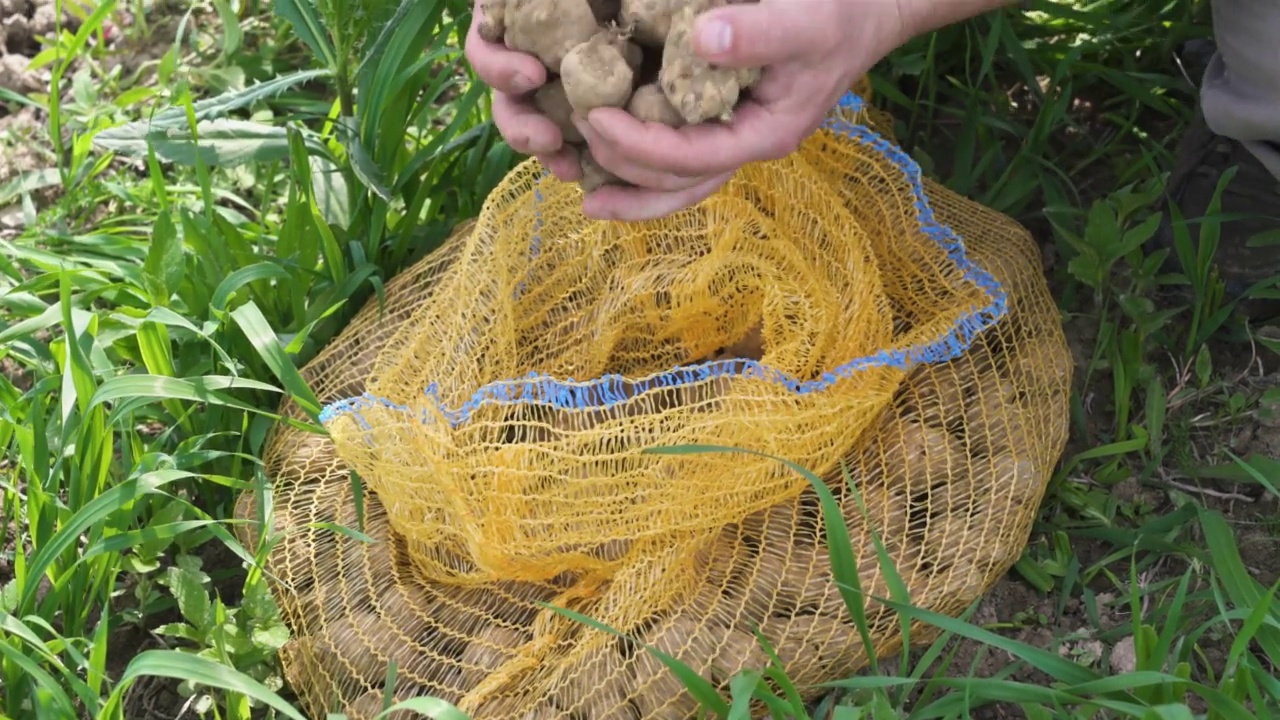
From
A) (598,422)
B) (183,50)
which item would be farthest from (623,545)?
Answer: (183,50)

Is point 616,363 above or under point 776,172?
under

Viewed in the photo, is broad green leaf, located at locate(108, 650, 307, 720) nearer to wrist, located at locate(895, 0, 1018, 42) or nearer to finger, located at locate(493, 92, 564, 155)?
finger, located at locate(493, 92, 564, 155)

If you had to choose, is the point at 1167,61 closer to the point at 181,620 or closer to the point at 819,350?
the point at 819,350

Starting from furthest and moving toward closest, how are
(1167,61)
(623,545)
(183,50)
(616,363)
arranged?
(183,50), (1167,61), (616,363), (623,545)

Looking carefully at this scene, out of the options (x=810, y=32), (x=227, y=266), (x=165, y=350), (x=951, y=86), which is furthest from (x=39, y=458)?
(x=951, y=86)

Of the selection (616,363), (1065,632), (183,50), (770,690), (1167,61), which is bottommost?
(1065,632)

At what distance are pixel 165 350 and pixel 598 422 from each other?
0.62 m

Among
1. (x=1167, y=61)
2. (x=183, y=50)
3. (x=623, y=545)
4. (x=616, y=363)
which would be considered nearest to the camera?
(x=623, y=545)

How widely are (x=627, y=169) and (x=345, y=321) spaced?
2.41ft

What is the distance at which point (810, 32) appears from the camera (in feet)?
3.97

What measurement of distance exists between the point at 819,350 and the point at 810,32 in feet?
1.57

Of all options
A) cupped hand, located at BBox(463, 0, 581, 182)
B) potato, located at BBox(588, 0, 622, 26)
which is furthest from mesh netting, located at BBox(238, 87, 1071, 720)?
potato, located at BBox(588, 0, 622, 26)

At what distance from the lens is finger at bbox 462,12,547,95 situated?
50.5 inches

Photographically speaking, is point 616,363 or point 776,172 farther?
point 616,363
